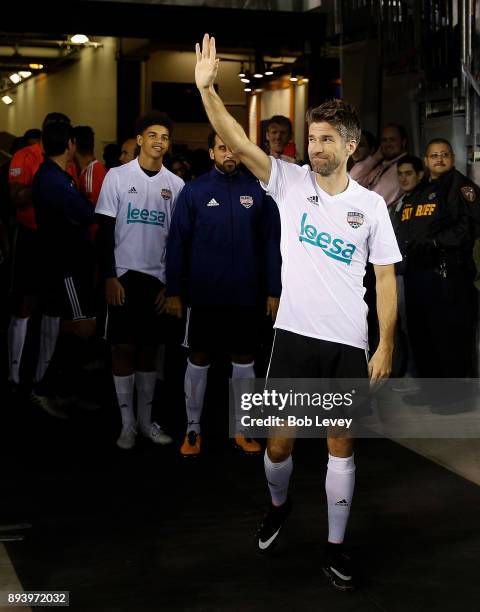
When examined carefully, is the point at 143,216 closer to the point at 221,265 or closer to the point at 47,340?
the point at 221,265

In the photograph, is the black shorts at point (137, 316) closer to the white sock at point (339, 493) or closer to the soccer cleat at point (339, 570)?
the white sock at point (339, 493)

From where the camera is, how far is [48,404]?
279 inches

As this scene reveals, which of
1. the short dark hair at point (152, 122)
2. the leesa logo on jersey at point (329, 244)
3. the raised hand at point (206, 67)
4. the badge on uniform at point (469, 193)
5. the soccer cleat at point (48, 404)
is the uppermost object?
the short dark hair at point (152, 122)

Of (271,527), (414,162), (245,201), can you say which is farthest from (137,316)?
(414,162)

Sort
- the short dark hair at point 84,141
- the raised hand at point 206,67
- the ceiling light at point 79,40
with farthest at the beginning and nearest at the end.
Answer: the ceiling light at point 79,40
the short dark hair at point 84,141
the raised hand at point 206,67

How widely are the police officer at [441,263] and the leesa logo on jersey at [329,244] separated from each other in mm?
3103

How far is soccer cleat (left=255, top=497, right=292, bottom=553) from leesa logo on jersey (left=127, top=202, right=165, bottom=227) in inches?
90.3

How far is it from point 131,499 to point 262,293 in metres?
1.62

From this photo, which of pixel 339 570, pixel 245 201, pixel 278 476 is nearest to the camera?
pixel 339 570

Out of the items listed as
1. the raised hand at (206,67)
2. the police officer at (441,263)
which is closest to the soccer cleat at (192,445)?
the police officer at (441,263)

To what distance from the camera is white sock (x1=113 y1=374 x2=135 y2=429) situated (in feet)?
20.5

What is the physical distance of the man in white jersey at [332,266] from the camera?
4.05 m

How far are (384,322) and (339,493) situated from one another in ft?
2.30

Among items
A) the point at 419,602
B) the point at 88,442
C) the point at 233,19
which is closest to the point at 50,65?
the point at 233,19
